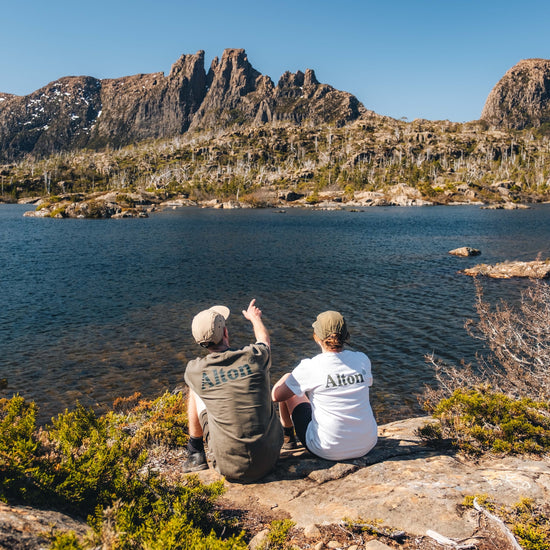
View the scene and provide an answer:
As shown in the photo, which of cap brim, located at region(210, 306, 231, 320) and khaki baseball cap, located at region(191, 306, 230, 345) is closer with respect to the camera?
khaki baseball cap, located at region(191, 306, 230, 345)

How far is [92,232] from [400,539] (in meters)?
82.5

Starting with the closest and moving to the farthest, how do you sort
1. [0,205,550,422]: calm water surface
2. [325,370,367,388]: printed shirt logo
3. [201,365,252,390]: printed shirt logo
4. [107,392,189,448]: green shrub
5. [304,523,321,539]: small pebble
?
[304,523,321,539]: small pebble < [201,365,252,390]: printed shirt logo < [325,370,367,388]: printed shirt logo < [107,392,189,448]: green shrub < [0,205,550,422]: calm water surface

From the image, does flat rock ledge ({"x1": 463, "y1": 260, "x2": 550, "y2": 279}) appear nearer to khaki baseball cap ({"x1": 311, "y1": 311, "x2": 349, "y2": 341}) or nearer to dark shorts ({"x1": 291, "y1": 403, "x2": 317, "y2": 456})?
dark shorts ({"x1": 291, "y1": 403, "x2": 317, "y2": 456})

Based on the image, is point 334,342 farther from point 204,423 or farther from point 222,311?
point 204,423

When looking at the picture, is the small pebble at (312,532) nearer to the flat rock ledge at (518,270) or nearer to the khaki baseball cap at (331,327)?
the khaki baseball cap at (331,327)

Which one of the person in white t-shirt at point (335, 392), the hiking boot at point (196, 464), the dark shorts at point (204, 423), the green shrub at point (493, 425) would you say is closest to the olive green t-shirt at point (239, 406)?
the dark shorts at point (204, 423)

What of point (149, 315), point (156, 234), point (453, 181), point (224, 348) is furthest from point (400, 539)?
point (453, 181)

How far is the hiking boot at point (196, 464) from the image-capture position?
655 centimetres

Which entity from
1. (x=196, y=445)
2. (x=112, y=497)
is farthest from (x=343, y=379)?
(x=112, y=497)

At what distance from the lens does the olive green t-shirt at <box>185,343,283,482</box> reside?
5.39 m

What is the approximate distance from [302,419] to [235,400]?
5.24ft

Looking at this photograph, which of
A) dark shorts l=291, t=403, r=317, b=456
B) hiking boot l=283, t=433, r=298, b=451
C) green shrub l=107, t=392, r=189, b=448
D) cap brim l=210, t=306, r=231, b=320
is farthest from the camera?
green shrub l=107, t=392, r=189, b=448

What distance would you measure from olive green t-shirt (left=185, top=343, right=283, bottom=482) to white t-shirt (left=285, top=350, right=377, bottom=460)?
66 cm

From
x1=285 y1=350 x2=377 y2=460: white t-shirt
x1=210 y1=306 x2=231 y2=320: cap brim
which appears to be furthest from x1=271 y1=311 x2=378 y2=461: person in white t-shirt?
x1=210 y1=306 x2=231 y2=320: cap brim
